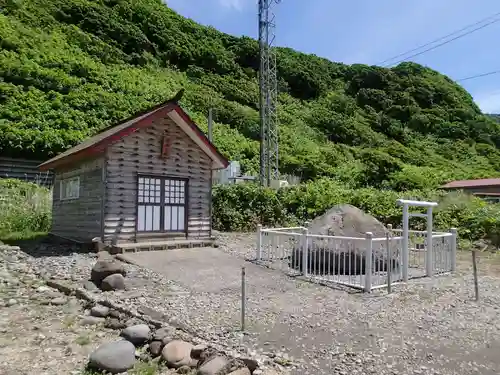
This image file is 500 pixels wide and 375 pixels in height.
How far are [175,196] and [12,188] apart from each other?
7.82m

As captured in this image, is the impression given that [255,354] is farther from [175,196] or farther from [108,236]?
[175,196]

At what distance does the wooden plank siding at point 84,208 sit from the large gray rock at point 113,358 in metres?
6.96

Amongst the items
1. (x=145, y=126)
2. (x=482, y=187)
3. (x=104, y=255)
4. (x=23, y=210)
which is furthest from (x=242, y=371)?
(x=482, y=187)

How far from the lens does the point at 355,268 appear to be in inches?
365

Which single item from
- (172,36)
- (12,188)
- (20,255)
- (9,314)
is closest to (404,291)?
(9,314)

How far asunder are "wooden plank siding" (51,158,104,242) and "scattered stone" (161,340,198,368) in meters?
7.15

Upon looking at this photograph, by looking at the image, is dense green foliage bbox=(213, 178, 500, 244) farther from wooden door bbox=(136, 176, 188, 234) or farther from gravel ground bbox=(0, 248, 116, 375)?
gravel ground bbox=(0, 248, 116, 375)

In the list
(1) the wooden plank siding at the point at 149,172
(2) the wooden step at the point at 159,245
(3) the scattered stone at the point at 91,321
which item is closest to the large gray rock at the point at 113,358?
(3) the scattered stone at the point at 91,321

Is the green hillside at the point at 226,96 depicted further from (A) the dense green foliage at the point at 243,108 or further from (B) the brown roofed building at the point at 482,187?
(B) the brown roofed building at the point at 482,187

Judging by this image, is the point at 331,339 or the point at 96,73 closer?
the point at 331,339

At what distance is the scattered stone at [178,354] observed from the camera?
4.82 metres

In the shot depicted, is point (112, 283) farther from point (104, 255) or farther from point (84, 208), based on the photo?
point (84, 208)

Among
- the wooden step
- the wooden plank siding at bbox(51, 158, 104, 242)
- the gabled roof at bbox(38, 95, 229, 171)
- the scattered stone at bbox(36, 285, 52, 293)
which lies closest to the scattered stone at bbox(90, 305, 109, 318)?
the scattered stone at bbox(36, 285, 52, 293)

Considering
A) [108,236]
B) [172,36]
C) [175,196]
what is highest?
[172,36]
